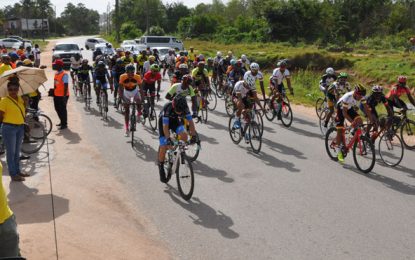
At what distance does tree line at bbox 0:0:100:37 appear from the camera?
132 meters

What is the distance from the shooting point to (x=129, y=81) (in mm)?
13523

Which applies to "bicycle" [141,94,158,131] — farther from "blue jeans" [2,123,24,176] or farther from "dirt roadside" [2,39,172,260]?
"blue jeans" [2,123,24,176]

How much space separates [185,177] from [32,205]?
8.97 ft

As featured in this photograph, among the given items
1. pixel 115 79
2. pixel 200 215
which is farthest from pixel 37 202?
pixel 115 79

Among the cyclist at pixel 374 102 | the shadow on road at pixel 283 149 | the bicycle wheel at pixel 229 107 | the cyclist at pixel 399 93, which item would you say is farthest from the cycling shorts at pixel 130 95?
the cyclist at pixel 399 93

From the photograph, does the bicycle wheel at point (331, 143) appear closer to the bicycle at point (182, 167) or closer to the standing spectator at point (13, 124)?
the bicycle at point (182, 167)

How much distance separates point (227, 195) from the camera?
8.90 meters

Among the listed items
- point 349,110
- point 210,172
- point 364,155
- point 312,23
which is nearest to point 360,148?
point 364,155

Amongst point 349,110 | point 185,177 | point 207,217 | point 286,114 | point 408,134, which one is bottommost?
point 207,217

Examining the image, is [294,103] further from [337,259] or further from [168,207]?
[337,259]

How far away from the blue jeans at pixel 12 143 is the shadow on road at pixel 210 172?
12.4ft

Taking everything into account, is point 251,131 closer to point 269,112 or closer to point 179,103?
point 179,103

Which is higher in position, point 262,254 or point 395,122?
point 395,122

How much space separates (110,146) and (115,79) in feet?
18.7
